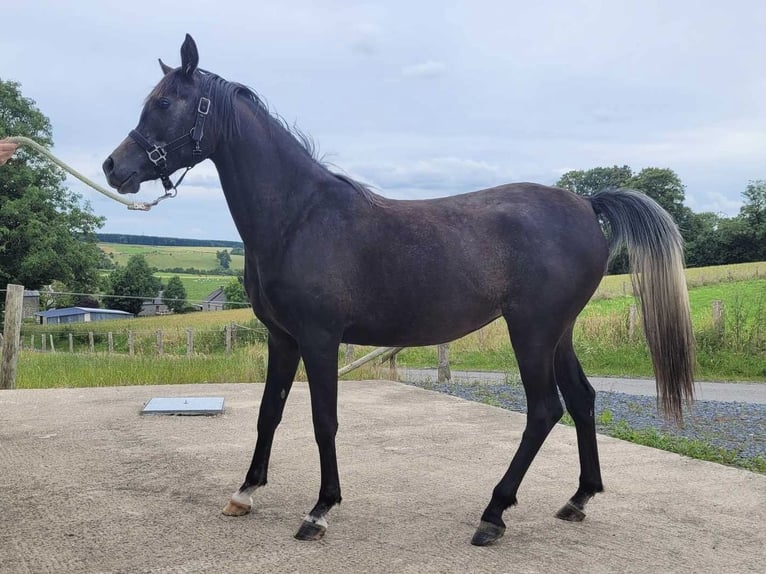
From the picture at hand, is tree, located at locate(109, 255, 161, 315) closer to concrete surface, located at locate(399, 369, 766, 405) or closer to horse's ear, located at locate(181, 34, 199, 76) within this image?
concrete surface, located at locate(399, 369, 766, 405)

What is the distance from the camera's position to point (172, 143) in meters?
3.20

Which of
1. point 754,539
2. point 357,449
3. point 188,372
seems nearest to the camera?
point 754,539

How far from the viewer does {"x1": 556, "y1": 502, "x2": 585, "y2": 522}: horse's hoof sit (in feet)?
11.3

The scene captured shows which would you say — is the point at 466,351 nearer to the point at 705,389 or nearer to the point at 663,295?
the point at 705,389

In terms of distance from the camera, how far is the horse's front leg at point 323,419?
124 inches

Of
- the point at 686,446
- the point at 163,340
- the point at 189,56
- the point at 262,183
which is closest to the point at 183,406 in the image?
the point at 262,183

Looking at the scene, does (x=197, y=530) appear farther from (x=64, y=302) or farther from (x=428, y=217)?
(x=64, y=302)

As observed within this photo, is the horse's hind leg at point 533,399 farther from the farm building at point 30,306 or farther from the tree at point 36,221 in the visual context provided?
the farm building at point 30,306

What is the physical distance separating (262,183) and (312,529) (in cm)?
174

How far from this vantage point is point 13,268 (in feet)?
79.4

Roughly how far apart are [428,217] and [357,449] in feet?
7.68

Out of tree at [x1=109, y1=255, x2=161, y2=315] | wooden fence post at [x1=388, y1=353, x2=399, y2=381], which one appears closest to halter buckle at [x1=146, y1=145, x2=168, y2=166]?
wooden fence post at [x1=388, y1=353, x2=399, y2=381]

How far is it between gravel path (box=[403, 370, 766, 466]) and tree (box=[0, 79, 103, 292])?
65.8ft

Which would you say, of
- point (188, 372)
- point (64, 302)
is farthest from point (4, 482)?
point (64, 302)
